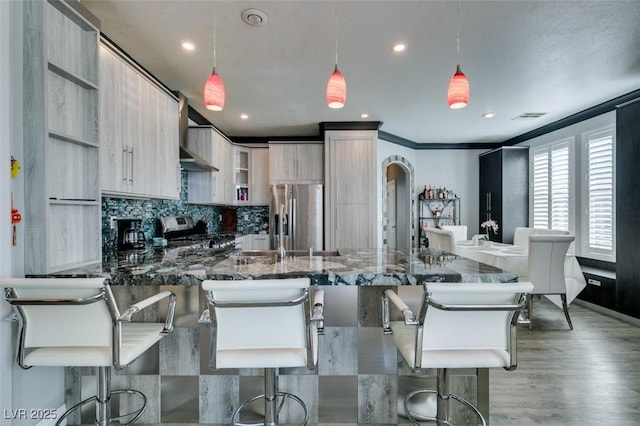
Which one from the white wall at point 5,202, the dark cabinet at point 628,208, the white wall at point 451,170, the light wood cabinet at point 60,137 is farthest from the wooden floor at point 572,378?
the white wall at point 451,170

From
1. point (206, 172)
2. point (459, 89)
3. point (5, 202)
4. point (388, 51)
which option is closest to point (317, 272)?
point (459, 89)

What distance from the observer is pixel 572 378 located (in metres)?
2.38

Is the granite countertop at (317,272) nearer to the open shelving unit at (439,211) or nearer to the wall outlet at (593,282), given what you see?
the wall outlet at (593,282)

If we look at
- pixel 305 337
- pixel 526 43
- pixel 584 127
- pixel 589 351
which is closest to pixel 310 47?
pixel 526 43

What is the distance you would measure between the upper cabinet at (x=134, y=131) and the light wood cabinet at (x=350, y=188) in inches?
93.6

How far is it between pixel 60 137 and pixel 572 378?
3.82m

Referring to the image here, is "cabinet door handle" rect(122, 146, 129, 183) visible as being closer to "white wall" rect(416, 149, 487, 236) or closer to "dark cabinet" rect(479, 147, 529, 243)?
"white wall" rect(416, 149, 487, 236)

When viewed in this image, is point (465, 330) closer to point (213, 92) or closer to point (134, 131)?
point (213, 92)

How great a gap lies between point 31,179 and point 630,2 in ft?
12.6

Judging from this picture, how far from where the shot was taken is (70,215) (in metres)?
1.84

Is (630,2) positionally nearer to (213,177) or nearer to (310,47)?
(310,47)

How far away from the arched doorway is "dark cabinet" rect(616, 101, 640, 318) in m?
2.86

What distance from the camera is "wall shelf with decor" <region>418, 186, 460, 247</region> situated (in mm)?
6312

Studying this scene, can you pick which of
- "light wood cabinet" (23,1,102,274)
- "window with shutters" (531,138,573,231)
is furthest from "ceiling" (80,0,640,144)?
"window with shutters" (531,138,573,231)
